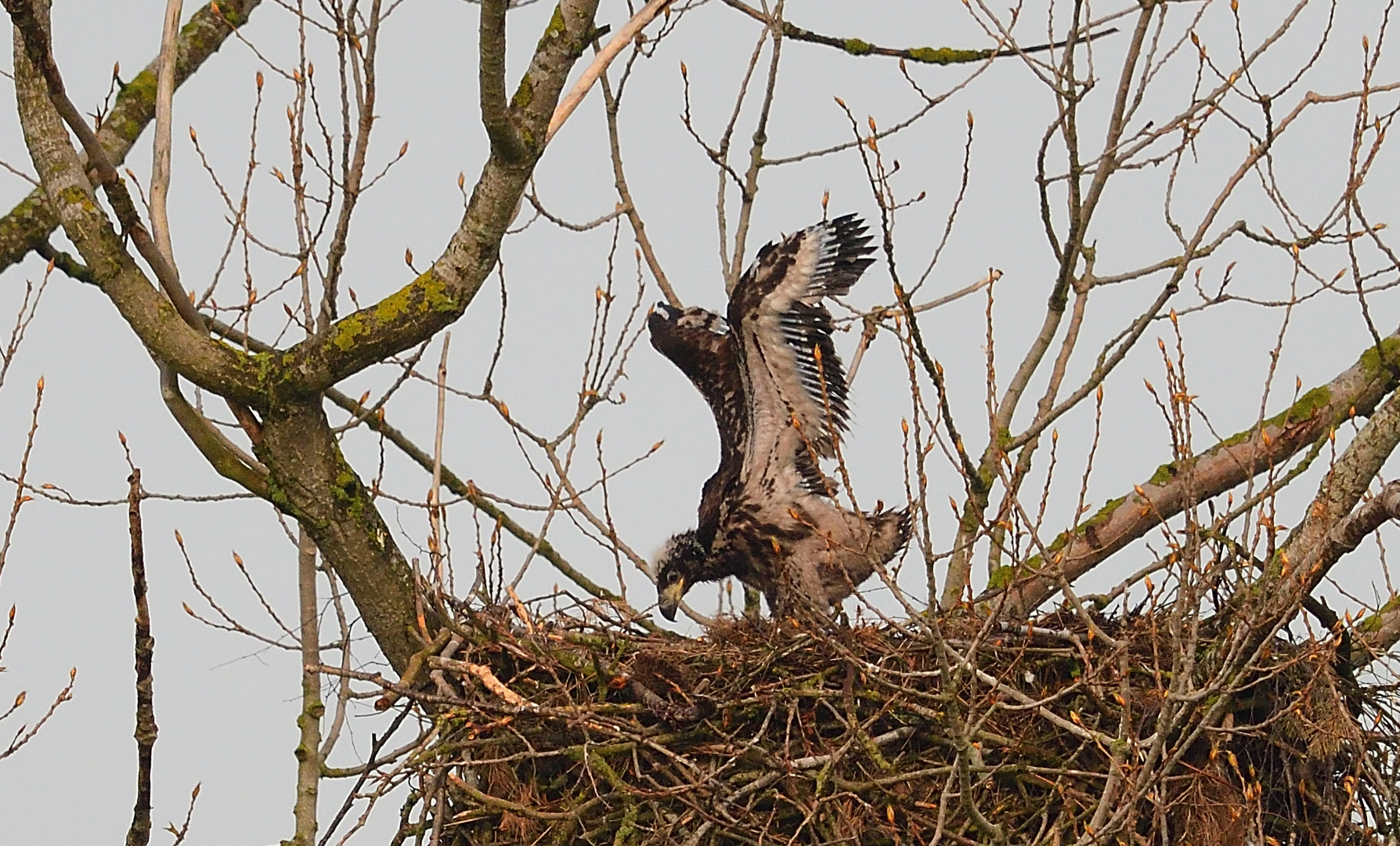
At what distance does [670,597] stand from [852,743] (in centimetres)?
200

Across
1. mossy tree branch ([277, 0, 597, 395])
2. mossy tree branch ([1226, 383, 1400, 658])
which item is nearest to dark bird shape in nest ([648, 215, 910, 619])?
mossy tree branch ([277, 0, 597, 395])

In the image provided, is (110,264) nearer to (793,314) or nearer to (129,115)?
(129,115)

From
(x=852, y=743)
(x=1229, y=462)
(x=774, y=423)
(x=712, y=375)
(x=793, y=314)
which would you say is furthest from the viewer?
(x=712, y=375)

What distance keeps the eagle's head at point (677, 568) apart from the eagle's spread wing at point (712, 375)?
2.3 inches

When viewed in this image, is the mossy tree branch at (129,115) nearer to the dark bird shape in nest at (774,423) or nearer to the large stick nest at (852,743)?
the dark bird shape in nest at (774,423)

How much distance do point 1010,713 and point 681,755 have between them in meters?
1.14

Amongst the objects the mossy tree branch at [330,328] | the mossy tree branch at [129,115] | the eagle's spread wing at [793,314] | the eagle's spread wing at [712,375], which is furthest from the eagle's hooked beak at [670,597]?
the mossy tree branch at [129,115]

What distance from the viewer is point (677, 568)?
294 inches

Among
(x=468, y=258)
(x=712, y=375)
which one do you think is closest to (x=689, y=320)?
(x=712, y=375)

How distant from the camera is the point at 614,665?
237 inches

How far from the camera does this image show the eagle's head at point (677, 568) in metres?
7.43

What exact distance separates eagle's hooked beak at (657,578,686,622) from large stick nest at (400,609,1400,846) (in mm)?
1293

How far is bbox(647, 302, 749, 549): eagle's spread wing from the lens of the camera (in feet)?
23.9

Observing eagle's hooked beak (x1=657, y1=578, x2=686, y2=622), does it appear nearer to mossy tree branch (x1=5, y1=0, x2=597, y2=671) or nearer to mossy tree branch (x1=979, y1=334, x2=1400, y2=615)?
mossy tree branch (x1=979, y1=334, x2=1400, y2=615)
